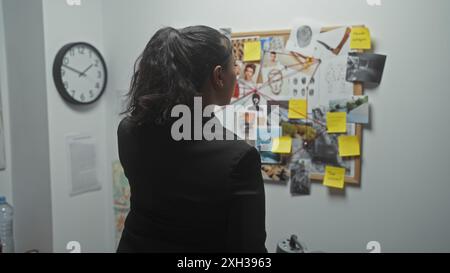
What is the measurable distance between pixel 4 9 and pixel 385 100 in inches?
73.0

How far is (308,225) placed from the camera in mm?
1682

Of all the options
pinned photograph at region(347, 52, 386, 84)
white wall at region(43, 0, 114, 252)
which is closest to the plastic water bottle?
white wall at region(43, 0, 114, 252)

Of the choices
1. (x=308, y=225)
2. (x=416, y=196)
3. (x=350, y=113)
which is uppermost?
(x=350, y=113)

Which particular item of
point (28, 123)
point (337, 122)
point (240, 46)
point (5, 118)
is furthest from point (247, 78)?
point (5, 118)

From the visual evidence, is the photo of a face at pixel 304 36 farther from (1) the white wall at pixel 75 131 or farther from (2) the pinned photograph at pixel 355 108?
(1) the white wall at pixel 75 131

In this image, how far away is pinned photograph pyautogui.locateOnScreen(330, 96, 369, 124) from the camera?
151cm

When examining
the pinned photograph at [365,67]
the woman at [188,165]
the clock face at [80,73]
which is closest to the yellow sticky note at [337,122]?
the pinned photograph at [365,67]

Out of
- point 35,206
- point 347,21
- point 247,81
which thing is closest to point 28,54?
Result: point 35,206

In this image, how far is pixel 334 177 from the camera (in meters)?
1.60

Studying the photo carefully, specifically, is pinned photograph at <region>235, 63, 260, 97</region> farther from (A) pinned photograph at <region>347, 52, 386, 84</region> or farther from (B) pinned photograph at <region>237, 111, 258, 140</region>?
(A) pinned photograph at <region>347, 52, 386, 84</region>

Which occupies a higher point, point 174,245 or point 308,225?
point 174,245

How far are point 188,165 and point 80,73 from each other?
1.30 meters

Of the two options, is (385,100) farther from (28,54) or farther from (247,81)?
(28,54)

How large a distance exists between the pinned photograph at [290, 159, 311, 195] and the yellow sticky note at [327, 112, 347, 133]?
0.60 feet
